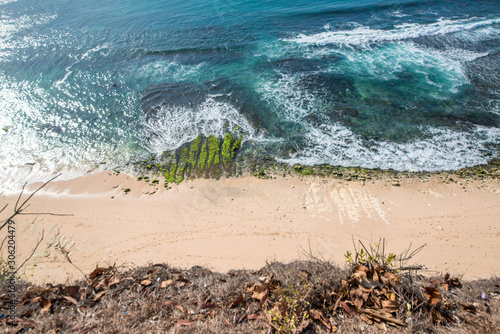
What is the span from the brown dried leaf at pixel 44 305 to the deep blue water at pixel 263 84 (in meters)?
8.38

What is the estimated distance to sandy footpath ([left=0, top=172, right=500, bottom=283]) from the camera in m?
8.35

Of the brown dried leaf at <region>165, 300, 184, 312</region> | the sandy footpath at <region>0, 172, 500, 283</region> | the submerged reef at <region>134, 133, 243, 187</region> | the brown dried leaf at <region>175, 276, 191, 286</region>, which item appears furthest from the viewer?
the submerged reef at <region>134, 133, 243, 187</region>

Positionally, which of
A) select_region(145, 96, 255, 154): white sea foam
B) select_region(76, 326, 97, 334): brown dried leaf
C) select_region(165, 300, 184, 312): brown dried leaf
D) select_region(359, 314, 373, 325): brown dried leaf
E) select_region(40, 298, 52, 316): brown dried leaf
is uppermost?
select_region(145, 96, 255, 154): white sea foam

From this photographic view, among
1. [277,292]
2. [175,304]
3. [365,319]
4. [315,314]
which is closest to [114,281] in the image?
[175,304]

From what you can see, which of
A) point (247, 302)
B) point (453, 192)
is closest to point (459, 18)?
point (453, 192)

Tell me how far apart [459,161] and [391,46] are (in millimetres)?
12215

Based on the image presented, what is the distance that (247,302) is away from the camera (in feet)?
16.6

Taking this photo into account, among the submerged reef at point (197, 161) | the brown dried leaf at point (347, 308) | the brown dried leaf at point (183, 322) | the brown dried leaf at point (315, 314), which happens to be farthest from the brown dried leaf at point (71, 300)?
the submerged reef at point (197, 161)

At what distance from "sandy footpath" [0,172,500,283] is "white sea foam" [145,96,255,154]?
3.03 meters

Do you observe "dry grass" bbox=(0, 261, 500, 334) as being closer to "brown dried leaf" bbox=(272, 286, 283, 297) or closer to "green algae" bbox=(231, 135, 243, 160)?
"brown dried leaf" bbox=(272, 286, 283, 297)

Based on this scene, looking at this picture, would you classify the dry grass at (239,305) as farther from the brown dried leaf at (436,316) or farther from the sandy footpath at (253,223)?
the sandy footpath at (253,223)

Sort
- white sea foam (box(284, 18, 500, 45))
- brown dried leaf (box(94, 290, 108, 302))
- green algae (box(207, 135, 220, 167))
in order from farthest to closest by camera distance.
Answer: white sea foam (box(284, 18, 500, 45))
green algae (box(207, 135, 220, 167))
brown dried leaf (box(94, 290, 108, 302))

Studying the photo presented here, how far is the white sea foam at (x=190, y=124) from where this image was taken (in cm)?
1375

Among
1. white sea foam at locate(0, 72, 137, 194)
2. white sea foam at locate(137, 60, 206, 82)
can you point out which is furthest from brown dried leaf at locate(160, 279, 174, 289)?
white sea foam at locate(137, 60, 206, 82)
